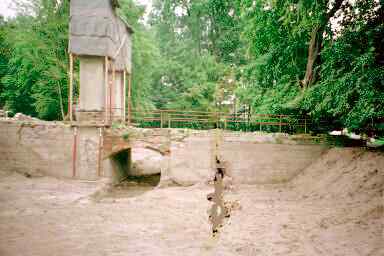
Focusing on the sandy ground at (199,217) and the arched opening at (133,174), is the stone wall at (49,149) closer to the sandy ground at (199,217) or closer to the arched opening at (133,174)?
the sandy ground at (199,217)

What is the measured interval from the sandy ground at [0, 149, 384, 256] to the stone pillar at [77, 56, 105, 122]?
138 inches

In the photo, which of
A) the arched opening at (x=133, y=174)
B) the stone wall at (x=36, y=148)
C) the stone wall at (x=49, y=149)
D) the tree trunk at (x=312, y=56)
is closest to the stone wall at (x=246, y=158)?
the arched opening at (x=133, y=174)

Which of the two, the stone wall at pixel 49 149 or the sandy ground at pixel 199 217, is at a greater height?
the stone wall at pixel 49 149

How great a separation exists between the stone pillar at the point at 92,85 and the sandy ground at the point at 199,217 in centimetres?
350

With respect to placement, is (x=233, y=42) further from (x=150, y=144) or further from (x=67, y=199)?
(x=67, y=199)

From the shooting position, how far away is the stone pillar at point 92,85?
13852mm

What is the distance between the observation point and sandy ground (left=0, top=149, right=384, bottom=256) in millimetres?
6871

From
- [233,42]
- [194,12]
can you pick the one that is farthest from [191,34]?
[233,42]

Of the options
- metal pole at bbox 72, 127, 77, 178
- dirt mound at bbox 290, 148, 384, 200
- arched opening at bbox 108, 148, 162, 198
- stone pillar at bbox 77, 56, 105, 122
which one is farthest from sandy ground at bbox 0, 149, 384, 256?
stone pillar at bbox 77, 56, 105, 122

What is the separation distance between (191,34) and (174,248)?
2416cm

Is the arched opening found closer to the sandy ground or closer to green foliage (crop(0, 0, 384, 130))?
the sandy ground

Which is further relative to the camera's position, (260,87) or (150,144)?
(260,87)

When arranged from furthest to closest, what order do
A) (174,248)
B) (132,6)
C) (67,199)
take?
(132,6) < (67,199) < (174,248)

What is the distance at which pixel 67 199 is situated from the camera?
10.5 metres
